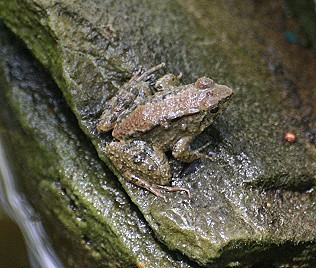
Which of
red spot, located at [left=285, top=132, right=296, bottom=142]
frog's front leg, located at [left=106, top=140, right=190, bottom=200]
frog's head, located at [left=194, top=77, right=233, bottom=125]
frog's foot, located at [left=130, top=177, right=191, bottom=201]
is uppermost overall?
frog's head, located at [left=194, top=77, right=233, bottom=125]

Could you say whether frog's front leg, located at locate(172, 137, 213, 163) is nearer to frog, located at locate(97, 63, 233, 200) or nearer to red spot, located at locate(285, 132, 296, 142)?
frog, located at locate(97, 63, 233, 200)

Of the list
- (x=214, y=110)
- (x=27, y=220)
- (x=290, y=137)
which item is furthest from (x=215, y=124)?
(x=27, y=220)

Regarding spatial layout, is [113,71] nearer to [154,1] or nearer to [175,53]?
[175,53]

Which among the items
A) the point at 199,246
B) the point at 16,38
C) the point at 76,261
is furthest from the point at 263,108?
the point at 16,38

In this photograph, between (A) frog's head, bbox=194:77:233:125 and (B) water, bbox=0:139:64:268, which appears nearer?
(A) frog's head, bbox=194:77:233:125

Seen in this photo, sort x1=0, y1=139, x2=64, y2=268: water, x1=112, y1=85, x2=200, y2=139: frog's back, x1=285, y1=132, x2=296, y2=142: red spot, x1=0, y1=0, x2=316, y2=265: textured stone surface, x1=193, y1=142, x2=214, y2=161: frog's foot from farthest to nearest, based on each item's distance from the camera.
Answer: x1=0, y1=139, x2=64, y2=268: water
x1=285, y1=132, x2=296, y2=142: red spot
x1=193, y1=142, x2=214, y2=161: frog's foot
x1=112, y1=85, x2=200, y2=139: frog's back
x1=0, y1=0, x2=316, y2=265: textured stone surface

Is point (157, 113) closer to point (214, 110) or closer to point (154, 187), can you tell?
point (214, 110)

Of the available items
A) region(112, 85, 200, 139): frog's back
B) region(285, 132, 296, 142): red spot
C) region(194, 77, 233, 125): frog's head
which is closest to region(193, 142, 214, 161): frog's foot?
region(194, 77, 233, 125): frog's head
